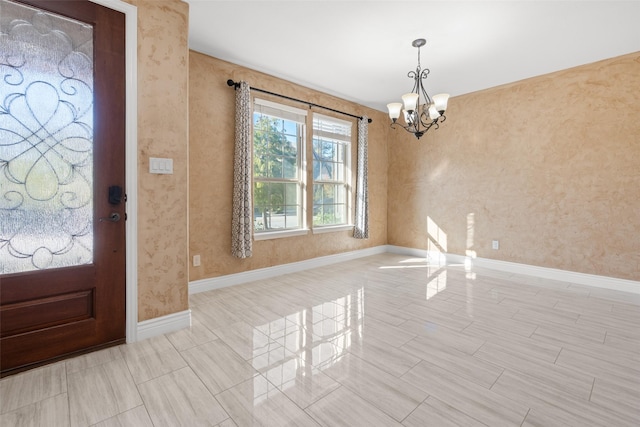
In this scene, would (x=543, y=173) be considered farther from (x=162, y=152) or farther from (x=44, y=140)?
(x=44, y=140)

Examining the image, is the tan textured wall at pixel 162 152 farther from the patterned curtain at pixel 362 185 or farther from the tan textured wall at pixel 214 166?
the patterned curtain at pixel 362 185

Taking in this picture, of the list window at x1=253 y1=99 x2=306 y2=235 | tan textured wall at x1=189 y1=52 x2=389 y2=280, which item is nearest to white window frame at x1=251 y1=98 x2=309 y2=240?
window at x1=253 y1=99 x2=306 y2=235

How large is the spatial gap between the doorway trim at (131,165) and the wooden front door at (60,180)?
4 cm

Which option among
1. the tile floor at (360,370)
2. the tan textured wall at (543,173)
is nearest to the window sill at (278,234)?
the tile floor at (360,370)

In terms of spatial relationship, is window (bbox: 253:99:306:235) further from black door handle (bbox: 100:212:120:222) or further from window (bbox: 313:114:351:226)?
black door handle (bbox: 100:212:120:222)

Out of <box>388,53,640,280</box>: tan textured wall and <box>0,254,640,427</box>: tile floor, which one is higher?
<box>388,53,640,280</box>: tan textured wall

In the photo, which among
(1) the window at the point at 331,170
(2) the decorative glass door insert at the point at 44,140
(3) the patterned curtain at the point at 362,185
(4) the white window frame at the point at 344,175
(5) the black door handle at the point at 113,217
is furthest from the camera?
(3) the patterned curtain at the point at 362,185

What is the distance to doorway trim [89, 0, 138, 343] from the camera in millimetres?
2152

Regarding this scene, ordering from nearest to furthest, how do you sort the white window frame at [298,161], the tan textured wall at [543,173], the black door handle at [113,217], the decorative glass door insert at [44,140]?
the decorative glass door insert at [44,140] < the black door handle at [113,217] < the tan textured wall at [543,173] < the white window frame at [298,161]

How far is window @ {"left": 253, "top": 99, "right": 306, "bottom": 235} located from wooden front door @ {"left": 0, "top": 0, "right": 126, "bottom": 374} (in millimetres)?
1913

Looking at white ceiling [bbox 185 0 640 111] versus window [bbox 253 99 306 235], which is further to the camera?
window [bbox 253 99 306 235]

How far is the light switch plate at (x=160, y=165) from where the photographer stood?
7.51 feet

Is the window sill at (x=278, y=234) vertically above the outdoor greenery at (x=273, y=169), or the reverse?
the outdoor greenery at (x=273, y=169)

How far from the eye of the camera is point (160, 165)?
2.33 m
